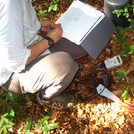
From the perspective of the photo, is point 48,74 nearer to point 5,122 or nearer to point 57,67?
point 57,67

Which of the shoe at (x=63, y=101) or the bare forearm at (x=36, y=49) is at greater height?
the bare forearm at (x=36, y=49)

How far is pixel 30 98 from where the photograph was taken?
6.96ft

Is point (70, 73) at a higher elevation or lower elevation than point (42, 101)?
higher

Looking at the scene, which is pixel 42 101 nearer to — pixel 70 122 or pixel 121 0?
pixel 70 122

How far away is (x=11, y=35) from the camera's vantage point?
1.26 metres

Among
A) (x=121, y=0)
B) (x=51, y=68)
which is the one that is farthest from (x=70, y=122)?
(x=121, y=0)

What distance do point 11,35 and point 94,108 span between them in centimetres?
114

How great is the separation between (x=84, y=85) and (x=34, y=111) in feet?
2.23

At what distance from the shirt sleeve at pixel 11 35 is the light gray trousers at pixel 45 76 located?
0.17 m

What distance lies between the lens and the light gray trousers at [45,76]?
5.03 ft

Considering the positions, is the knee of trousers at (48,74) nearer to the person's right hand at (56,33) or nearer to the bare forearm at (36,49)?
the bare forearm at (36,49)

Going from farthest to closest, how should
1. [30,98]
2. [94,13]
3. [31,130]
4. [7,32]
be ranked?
[30,98] < [31,130] < [94,13] < [7,32]

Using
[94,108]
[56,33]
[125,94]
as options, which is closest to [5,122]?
[94,108]

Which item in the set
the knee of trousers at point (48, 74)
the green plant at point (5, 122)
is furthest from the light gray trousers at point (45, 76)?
the green plant at point (5, 122)
